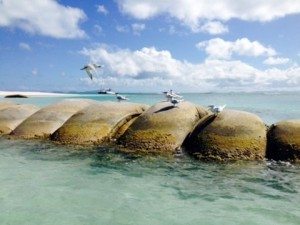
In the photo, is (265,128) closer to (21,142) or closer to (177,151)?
(177,151)

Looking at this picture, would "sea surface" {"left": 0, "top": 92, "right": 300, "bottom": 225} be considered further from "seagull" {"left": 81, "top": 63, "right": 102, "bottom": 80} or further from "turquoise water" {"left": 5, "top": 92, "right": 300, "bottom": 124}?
"turquoise water" {"left": 5, "top": 92, "right": 300, "bottom": 124}

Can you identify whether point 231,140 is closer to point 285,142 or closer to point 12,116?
point 285,142

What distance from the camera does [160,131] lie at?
1342cm

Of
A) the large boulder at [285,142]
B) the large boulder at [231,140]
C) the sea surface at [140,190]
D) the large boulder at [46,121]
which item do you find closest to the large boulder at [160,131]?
the large boulder at [231,140]

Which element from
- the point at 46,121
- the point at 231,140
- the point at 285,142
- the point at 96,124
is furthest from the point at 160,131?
the point at 46,121

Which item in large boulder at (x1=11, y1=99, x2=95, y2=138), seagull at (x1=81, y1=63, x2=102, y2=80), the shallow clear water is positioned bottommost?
the shallow clear water

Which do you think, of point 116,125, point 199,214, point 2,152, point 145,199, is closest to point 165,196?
point 145,199

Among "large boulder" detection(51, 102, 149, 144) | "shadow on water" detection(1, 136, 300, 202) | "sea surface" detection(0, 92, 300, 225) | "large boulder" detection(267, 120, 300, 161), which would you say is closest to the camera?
"sea surface" detection(0, 92, 300, 225)

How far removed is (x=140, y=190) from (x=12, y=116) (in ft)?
31.7

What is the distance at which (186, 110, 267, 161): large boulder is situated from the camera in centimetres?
1212

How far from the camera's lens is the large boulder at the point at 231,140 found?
1212 centimetres

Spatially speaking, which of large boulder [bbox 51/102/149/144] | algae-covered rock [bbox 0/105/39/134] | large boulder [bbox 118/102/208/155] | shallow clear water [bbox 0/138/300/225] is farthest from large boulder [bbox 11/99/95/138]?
large boulder [bbox 118/102/208/155]

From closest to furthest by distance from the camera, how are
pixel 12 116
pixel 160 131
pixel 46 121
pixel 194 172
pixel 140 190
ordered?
1. pixel 140 190
2. pixel 194 172
3. pixel 160 131
4. pixel 46 121
5. pixel 12 116

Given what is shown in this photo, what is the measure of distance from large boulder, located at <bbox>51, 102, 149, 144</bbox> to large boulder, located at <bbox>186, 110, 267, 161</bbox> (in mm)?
3052
